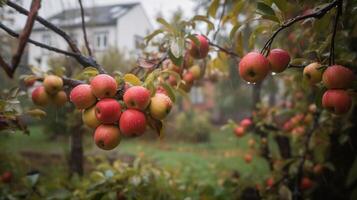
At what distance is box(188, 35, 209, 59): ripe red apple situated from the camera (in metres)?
1.66

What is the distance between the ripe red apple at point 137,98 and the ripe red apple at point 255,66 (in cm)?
31

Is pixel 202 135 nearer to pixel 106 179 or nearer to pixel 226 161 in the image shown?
pixel 226 161

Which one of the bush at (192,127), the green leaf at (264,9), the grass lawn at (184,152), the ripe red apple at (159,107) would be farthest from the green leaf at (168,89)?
Result: the bush at (192,127)

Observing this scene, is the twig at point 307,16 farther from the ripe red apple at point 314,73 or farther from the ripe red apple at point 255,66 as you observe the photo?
the ripe red apple at point 314,73

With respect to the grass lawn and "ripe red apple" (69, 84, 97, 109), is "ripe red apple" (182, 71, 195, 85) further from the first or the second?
the grass lawn

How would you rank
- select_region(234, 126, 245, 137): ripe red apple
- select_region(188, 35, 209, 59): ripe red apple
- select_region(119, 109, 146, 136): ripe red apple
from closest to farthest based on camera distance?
select_region(119, 109, 146, 136): ripe red apple < select_region(188, 35, 209, 59): ripe red apple < select_region(234, 126, 245, 137): ripe red apple

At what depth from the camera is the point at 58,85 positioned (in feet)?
4.19

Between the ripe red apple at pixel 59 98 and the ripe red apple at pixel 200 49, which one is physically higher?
the ripe red apple at pixel 200 49

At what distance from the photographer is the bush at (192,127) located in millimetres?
12664

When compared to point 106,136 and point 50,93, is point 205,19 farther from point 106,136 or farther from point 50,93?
point 106,136

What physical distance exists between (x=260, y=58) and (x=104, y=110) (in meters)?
0.48

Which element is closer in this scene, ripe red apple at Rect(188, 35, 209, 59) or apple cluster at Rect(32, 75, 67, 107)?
apple cluster at Rect(32, 75, 67, 107)

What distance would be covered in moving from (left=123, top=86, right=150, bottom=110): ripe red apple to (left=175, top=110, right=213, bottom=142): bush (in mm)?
11629

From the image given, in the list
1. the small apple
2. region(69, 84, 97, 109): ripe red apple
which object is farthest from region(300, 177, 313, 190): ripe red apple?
region(69, 84, 97, 109): ripe red apple
